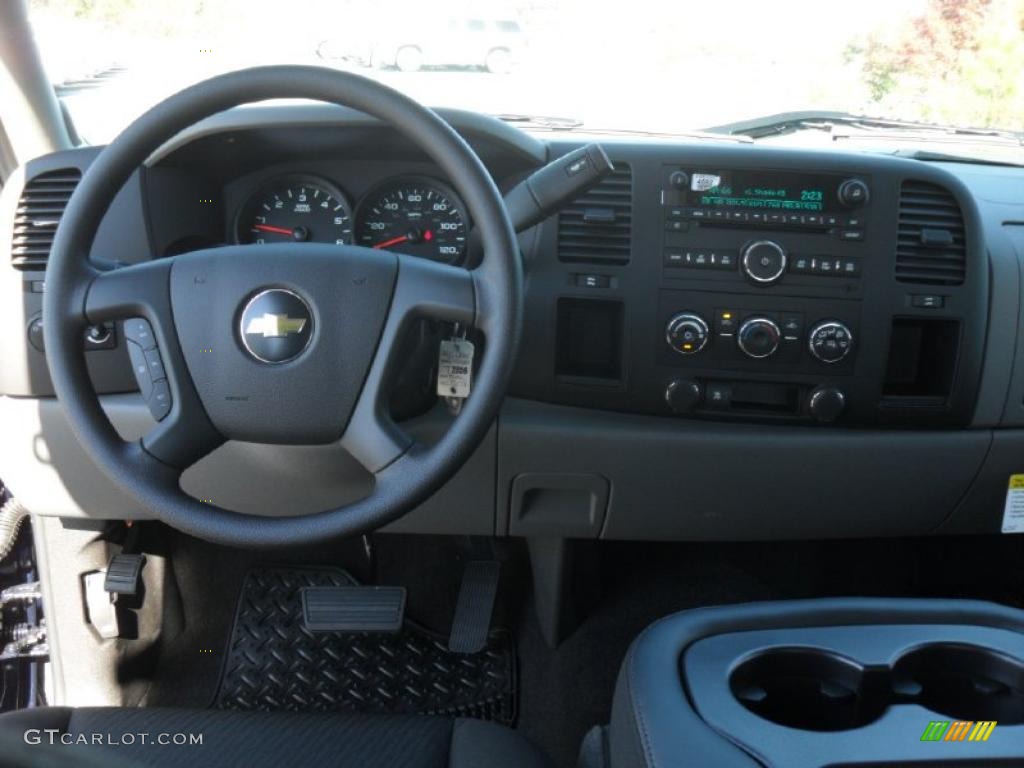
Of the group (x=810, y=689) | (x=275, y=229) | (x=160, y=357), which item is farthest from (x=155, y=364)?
(x=810, y=689)

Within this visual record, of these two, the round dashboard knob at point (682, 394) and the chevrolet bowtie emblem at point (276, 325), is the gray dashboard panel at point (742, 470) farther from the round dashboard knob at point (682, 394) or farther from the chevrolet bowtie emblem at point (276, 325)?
the chevrolet bowtie emblem at point (276, 325)

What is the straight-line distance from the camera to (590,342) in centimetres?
192

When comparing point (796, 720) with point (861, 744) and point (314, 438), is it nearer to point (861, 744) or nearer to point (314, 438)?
point (861, 744)

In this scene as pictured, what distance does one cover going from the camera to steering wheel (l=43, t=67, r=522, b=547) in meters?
1.38

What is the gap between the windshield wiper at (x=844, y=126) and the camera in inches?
92.5

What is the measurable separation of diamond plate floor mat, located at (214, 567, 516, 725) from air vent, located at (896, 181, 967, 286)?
1277 millimetres

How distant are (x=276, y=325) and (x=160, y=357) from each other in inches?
8.1

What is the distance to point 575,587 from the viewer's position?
2.30 m

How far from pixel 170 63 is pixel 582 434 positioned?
1.17 m

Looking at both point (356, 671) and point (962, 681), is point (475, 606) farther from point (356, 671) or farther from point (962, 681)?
point (962, 681)

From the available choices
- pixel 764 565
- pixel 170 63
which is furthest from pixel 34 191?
pixel 764 565

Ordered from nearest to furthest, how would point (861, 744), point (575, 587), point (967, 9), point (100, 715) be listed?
point (861, 744)
point (100, 715)
point (575, 587)
point (967, 9)

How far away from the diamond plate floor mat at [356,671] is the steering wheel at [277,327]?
102 centimetres

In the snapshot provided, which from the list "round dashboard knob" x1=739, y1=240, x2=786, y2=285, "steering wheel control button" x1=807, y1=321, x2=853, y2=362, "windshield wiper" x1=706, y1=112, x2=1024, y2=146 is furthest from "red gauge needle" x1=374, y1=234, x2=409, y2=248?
"windshield wiper" x1=706, y1=112, x2=1024, y2=146
